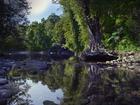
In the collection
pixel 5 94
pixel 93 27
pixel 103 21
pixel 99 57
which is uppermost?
pixel 103 21

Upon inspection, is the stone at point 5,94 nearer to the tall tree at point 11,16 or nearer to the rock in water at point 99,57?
the rock in water at point 99,57

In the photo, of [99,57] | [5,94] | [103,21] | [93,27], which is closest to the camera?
[5,94]

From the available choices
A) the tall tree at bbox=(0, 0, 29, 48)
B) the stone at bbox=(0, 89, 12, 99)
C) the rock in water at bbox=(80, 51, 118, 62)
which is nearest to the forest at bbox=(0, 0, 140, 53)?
the tall tree at bbox=(0, 0, 29, 48)

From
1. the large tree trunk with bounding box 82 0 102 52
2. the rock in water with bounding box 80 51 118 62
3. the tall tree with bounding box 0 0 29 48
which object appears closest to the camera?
the rock in water with bounding box 80 51 118 62

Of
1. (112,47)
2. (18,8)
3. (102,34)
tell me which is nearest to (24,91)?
(18,8)

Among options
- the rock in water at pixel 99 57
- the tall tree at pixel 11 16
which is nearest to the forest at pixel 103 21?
the tall tree at pixel 11 16

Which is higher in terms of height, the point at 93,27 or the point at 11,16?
the point at 11,16

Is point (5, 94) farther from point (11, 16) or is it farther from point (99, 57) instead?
point (11, 16)

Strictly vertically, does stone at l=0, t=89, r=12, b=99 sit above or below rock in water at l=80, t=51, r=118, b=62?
below

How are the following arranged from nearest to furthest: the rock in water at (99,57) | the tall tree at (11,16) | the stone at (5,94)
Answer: the stone at (5,94), the rock in water at (99,57), the tall tree at (11,16)

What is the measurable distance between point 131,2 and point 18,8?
495 inches

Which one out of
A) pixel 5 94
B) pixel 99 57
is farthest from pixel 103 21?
pixel 5 94

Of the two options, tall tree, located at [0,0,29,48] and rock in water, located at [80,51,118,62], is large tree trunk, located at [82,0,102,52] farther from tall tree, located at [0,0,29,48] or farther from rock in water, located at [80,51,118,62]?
tall tree, located at [0,0,29,48]

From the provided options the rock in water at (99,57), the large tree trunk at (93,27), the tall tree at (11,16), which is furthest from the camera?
the large tree trunk at (93,27)
